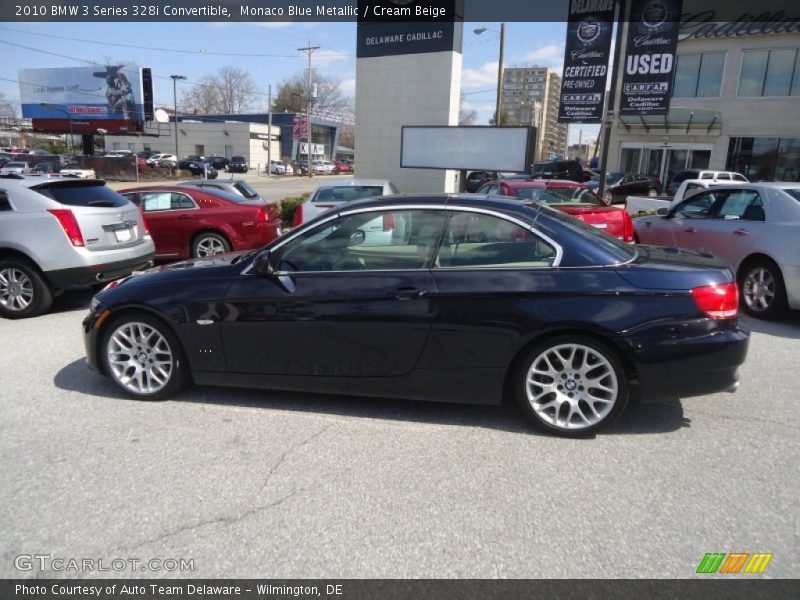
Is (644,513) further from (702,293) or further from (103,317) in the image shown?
(103,317)

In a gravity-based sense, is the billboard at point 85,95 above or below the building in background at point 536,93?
below

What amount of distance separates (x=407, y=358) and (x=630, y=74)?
54.6ft

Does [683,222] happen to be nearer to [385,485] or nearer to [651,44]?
[385,485]

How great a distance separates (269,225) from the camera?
9758mm

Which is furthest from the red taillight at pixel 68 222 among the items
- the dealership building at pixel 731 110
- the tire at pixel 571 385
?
the dealership building at pixel 731 110

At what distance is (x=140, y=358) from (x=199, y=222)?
5.49m

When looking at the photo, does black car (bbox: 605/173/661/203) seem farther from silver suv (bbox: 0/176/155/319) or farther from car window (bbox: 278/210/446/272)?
car window (bbox: 278/210/446/272)

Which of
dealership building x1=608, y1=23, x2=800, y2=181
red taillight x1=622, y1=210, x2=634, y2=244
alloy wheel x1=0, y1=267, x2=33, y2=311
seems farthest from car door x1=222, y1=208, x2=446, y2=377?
dealership building x1=608, y1=23, x2=800, y2=181

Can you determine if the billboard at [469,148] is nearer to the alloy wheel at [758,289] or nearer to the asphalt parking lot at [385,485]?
the alloy wheel at [758,289]

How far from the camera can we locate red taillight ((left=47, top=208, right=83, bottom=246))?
6.77 meters

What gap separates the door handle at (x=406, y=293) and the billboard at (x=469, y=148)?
13703 mm

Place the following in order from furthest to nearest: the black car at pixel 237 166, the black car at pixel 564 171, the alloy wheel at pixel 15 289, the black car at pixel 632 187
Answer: the black car at pixel 237 166, the black car at pixel 564 171, the black car at pixel 632 187, the alloy wheel at pixel 15 289

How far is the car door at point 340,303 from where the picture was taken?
3.88 metres

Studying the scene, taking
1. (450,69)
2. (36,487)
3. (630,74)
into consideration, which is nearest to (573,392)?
(36,487)
